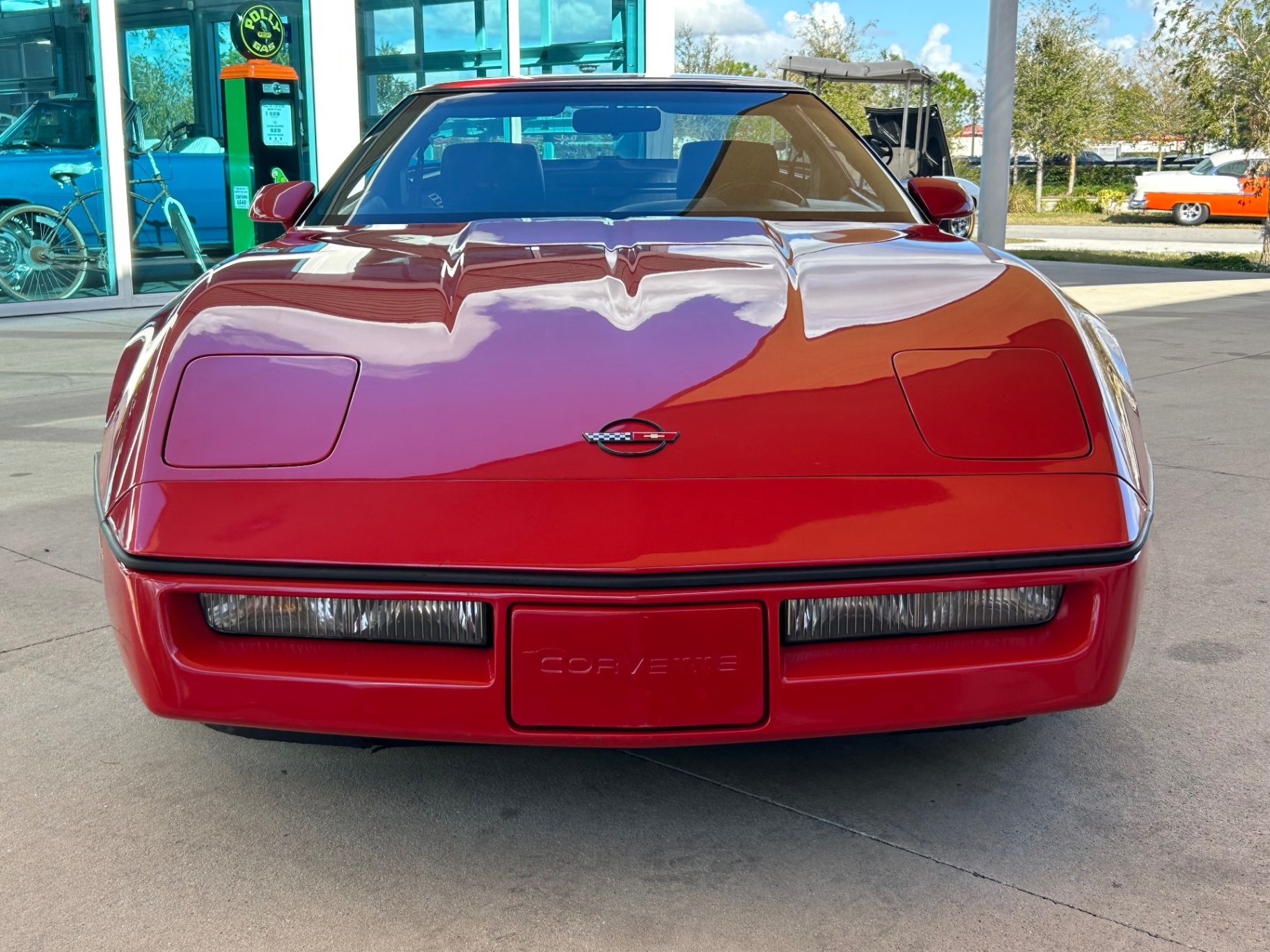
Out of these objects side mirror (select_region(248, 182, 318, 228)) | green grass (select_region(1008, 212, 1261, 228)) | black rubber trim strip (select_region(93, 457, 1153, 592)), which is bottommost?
black rubber trim strip (select_region(93, 457, 1153, 592))

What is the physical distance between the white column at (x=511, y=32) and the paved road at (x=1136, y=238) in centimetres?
790

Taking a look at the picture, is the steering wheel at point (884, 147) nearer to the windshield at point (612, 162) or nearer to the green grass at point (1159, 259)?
the green grass at point (1159, 259)

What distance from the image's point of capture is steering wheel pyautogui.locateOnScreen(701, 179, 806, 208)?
111 inches

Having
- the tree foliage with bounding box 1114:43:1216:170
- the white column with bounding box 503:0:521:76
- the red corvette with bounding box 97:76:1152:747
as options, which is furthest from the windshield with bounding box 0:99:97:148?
the tree foliage with bounding box 1114:43:1216:170

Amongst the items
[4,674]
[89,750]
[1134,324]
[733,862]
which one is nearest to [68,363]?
[4,674]

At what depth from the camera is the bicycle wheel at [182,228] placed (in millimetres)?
10266

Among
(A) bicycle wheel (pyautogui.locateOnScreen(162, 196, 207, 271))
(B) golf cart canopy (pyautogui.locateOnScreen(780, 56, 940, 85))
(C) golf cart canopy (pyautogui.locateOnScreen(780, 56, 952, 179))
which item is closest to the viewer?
(A) bicycle wheel (pyautogui.locateOnScreen(162, 196, 207, 271))

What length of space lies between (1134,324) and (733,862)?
8111mm

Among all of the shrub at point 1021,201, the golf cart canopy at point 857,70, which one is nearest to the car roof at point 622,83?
the golf cart canopy at point 857,70

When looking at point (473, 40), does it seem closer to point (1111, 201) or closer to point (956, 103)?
point (1111, 201)

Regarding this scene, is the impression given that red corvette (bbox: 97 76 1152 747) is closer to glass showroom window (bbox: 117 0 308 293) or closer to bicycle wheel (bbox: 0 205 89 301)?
bicycle wheel (bbox: 0 205 89 301)

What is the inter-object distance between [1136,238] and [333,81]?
44.3 feet

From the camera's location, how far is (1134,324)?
8.98m

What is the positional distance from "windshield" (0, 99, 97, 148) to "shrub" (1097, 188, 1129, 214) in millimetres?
23325
